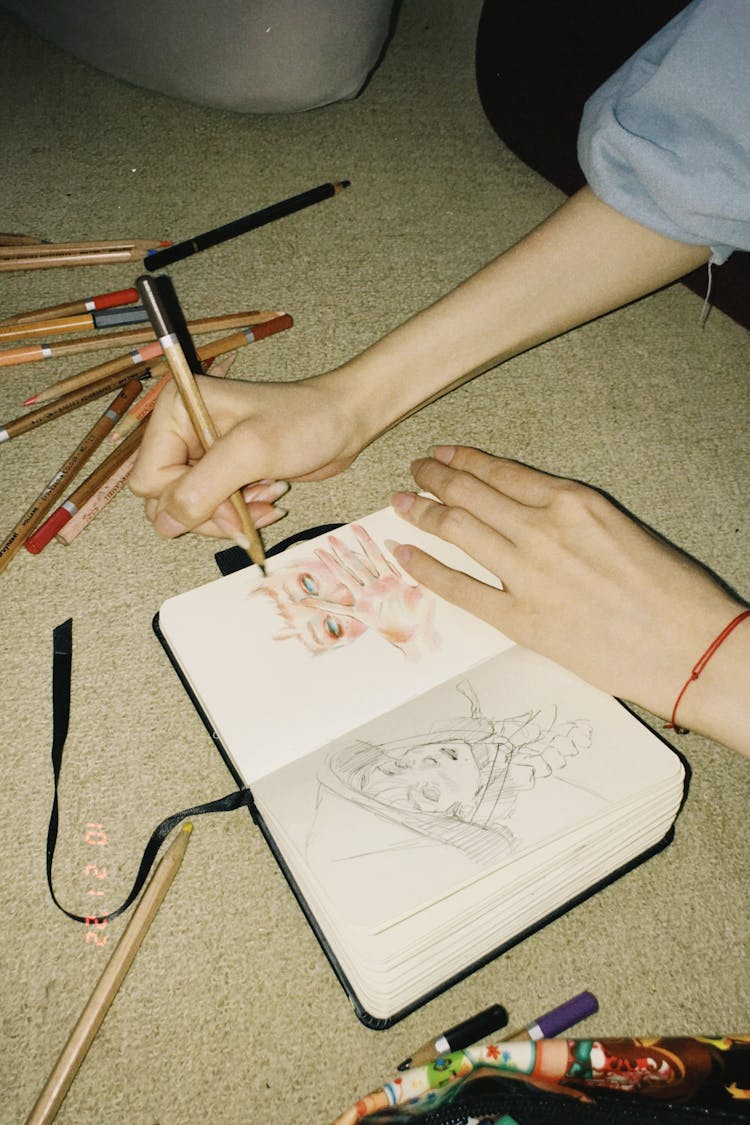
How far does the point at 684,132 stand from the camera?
18.8 inches

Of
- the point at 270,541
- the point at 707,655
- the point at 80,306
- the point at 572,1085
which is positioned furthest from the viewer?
the point at 80,306

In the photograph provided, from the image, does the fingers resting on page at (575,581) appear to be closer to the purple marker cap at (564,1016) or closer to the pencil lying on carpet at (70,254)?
the purple marker cap at (564,1016)

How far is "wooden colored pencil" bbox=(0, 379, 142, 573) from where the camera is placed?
1.75 ft

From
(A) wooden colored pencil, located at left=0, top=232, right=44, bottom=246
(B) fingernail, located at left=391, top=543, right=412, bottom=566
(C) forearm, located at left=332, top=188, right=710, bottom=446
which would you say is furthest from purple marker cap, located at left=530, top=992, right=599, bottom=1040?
(A) wooden colored pencil, located at left=0, top=232, right=44, bottom=246

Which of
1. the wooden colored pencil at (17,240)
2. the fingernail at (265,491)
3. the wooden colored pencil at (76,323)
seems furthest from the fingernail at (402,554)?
the wooden colored pencil at (17,240)

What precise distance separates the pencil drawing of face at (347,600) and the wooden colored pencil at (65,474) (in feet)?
0.62

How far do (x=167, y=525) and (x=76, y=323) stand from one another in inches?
9.8

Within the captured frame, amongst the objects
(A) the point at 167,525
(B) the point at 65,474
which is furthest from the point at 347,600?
(B) the point at 65,474

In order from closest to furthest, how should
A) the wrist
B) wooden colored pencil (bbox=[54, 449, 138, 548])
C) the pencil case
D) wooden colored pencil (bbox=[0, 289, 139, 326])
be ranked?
the pencil case < the wrist < wooden colored pencil (bbox=[54, 449, 138, 548]) < wooden colored pencil (bbox=[0, 289, 139, 326])

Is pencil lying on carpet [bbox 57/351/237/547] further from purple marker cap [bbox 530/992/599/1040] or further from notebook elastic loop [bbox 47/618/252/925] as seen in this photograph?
purple marker cap [bbox 530/992/599/1040]

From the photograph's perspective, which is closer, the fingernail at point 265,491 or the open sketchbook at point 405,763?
the open sketchbook at point 405,763

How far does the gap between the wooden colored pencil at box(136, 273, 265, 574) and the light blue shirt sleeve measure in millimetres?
325

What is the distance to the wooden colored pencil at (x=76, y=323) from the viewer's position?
2.08 ft

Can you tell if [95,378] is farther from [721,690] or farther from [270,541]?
[721,690]
